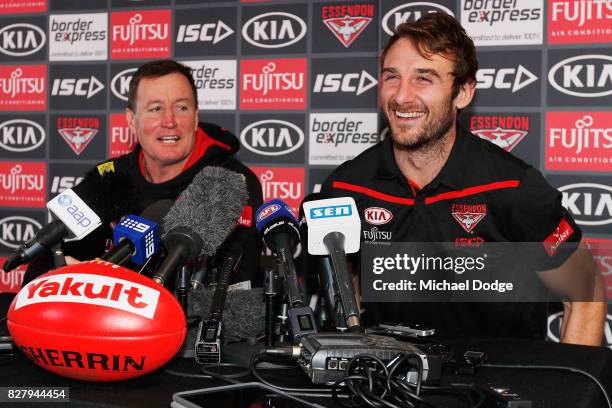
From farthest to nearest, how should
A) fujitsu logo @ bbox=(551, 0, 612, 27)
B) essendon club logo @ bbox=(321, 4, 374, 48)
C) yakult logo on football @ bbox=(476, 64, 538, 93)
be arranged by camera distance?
essendon club logo @ bbox=(321, 4, 374, 48) < yakult logo on football @ bbox=(476, 64, 538, 93) < fujitsu logo @ bbox=(551, 0, 612, 27)

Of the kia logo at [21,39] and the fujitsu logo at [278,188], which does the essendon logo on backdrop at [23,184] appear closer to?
the kia logo at [21,39]

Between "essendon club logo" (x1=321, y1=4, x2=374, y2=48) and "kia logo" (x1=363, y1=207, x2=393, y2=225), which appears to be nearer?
"kia logo" (x1=363, y1=207, x2=393, y2=225)

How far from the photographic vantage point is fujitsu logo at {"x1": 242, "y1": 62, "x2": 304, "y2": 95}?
9.07 ft

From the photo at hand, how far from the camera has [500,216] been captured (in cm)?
181

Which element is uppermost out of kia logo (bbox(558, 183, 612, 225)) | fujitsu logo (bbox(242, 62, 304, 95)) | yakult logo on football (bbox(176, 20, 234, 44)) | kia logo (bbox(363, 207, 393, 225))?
yakult logo on football (bbox(176, 20, 234, 44))

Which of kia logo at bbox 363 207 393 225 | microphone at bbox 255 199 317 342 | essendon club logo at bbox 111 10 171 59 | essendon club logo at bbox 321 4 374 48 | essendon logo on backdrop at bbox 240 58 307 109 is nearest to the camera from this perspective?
microphone at bbox 255 199 317 342

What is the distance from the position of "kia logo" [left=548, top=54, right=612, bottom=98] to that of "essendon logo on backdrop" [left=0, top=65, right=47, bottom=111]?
2.30 metres

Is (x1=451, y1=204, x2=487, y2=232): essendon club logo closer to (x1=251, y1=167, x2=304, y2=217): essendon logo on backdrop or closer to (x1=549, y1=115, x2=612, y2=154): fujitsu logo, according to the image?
(x1=549, y1=115, x2=612, y2=154): fujitsu logo

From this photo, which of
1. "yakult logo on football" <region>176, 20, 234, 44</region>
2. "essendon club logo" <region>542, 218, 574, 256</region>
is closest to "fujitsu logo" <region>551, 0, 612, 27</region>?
"essendon club logo" <region>542, 218, 574, 256</region>

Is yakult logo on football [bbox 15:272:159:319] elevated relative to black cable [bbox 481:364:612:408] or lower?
elevated

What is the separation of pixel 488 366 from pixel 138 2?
251 centimetres

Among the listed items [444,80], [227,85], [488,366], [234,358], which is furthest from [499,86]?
[234,358]

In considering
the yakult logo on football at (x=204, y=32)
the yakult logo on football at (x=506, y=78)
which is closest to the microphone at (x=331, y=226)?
the yakult logo on football at (x=506, y=78)

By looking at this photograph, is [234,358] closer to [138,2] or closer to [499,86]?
[499,86]
